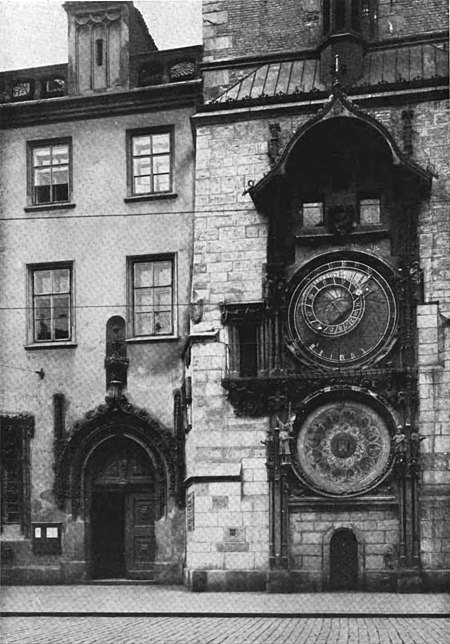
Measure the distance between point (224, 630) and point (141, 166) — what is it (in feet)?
43.9

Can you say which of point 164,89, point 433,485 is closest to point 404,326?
point 433,485

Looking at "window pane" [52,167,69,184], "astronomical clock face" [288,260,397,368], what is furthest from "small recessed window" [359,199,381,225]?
"window pane" [52,167,69,184]

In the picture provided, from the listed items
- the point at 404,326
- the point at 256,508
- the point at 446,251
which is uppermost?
the point at 446,251

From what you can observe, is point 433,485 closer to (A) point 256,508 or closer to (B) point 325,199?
(A) point 256,508

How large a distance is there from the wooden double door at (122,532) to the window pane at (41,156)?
25.8 ft

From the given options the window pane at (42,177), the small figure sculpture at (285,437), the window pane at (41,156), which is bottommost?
the small figure sculpture at (285,437)

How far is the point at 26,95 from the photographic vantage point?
26.6 meters

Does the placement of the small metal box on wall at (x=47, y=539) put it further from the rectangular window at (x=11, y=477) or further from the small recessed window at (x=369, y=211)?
the small recessed window at (x=369, y=211)

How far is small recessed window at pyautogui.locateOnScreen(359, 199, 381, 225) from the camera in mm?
22625

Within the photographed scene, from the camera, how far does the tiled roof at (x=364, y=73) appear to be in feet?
75.4

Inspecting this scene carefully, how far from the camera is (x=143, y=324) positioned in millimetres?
25188

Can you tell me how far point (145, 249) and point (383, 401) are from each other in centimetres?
697

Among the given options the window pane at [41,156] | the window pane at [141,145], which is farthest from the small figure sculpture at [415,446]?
the window pane at [41,156]

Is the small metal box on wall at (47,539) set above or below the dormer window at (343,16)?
below
